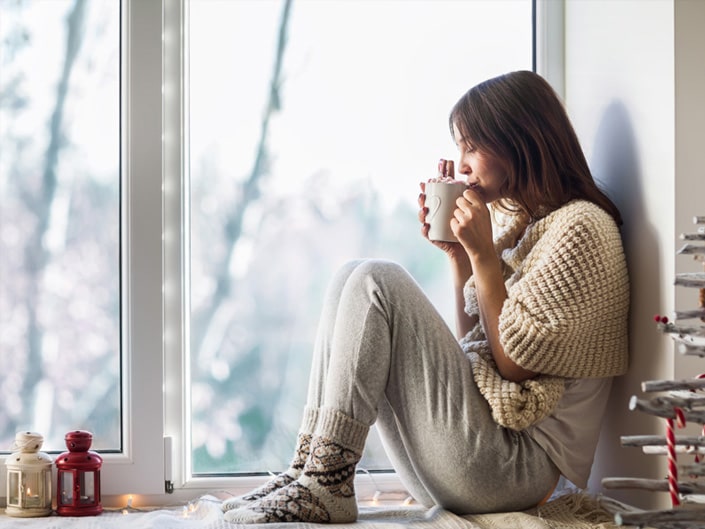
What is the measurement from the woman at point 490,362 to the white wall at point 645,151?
6cm

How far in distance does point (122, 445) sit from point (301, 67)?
2.92 ft

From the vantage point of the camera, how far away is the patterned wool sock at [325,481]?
158 centimetres

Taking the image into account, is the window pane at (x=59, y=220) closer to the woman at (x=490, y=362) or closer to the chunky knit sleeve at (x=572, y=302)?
the woman at (x=490, y=362)

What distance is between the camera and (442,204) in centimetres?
175

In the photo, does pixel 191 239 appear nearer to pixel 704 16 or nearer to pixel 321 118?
pixel 321 118

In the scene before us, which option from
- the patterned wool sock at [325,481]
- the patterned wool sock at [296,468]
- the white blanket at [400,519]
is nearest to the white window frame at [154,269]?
the white blanket at [400,519]

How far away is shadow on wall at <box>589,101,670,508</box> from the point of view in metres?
1.67

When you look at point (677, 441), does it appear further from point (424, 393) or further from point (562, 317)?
point (424, 393)

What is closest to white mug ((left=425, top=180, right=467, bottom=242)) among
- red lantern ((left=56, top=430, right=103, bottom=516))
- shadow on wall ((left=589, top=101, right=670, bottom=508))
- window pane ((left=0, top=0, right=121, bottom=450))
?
shadow on wall ((left=589, top=101, right=670, bottom=508))

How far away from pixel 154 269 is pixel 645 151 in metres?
0.99

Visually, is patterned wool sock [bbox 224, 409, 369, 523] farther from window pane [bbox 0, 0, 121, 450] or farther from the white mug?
window pane [bbox 0, 0, 121, 450]

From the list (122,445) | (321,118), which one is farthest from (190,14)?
(122,445)

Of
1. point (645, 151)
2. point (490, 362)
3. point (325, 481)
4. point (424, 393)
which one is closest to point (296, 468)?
point (325, 481)

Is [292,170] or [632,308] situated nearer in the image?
[632,308]
